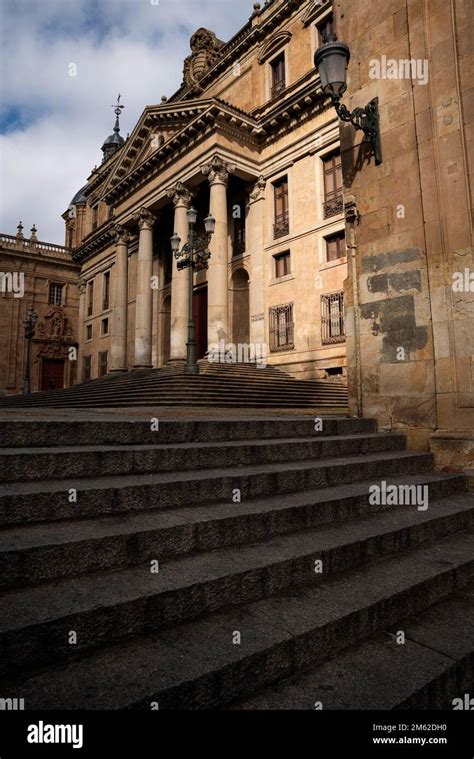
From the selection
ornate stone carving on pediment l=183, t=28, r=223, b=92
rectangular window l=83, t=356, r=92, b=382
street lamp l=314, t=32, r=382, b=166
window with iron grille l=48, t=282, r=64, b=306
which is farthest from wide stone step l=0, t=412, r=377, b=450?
window with iron grille l=48, t=282, r=64, b=306

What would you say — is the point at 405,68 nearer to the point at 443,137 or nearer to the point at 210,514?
the point at 443,137

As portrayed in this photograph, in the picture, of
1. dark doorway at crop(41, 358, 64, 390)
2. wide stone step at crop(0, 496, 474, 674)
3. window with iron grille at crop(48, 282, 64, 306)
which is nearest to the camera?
wide stone step at crop(0, 496, 474, 674)

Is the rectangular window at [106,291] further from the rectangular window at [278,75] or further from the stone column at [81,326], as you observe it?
the rectangular window at [278,75]

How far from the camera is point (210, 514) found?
9.59ft

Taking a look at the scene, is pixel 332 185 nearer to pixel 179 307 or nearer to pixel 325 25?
pixel 325 25

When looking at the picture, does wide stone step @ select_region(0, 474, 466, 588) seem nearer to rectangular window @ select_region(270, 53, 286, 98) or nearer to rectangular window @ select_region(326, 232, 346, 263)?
rectangular window @ select_region(326, 232, 346, 263)

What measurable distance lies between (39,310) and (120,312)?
12.6 metres

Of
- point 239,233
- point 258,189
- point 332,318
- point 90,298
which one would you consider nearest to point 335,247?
point 332,318

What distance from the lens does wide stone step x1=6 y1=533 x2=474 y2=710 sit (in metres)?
1.69

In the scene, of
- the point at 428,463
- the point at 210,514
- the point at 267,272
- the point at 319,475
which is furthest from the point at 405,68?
the point at 267,272

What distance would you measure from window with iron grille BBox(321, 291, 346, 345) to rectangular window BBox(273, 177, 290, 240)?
4.39 meters

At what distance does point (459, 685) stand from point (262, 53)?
87.1 feet

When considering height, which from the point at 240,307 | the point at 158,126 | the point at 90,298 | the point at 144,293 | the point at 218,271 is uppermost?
the point at 158,126

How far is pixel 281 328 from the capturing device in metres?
18.9
